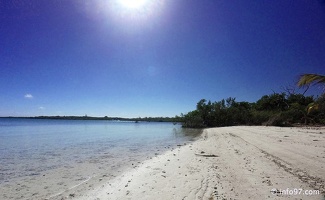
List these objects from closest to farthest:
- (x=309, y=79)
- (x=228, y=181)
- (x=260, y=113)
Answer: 1. (x=228, y=181)
2. (x=309, y=79)
3. (x=260, y=113)

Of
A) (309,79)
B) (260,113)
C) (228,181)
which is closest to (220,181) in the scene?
(228,181)

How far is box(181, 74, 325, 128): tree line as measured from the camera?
101 ft

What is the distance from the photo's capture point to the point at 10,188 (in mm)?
6699

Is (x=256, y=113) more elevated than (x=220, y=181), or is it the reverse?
(x=256, y=113)

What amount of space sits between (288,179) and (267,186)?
2.71 feet

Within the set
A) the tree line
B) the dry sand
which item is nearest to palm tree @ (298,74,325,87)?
the dry sand

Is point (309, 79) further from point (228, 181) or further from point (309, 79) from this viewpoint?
point (228, 181)

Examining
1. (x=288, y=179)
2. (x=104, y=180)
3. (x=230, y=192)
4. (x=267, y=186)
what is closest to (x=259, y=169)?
→ (x=288, y=179)

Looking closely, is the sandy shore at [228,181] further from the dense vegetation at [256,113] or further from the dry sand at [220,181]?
the dense vegetation at [256,113]

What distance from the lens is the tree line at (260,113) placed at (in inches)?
1211

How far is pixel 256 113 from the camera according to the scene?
44688 millimetres

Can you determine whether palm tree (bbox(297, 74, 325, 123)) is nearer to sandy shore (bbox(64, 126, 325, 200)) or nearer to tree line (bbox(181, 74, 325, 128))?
sandy shore (bbox(64, 126, 325, 200))

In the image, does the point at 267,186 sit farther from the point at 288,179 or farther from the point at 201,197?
the point at 201,197

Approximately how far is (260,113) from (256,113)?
3.93 ft
